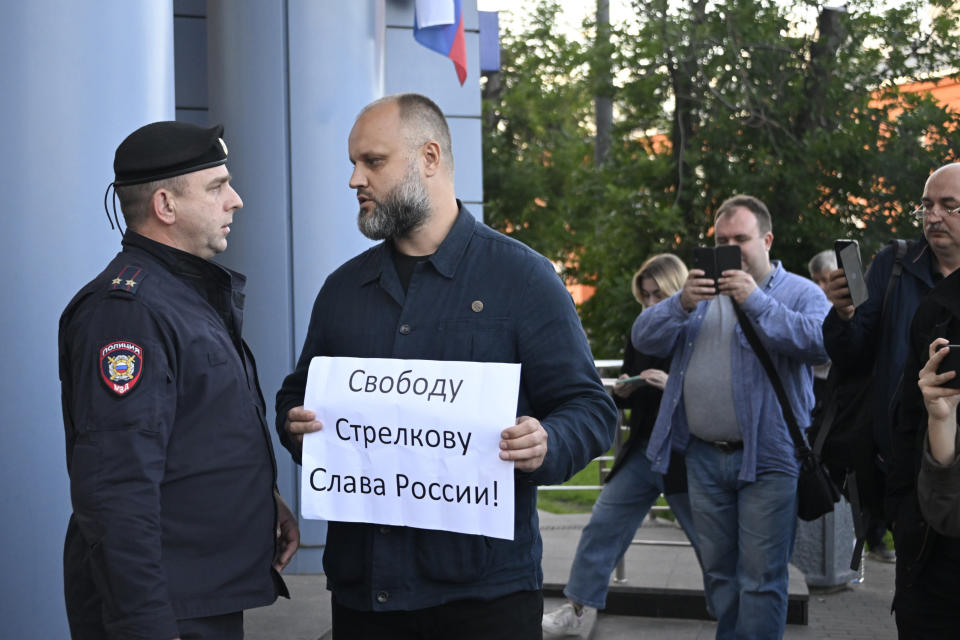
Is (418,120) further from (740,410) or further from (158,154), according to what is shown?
(740,410)

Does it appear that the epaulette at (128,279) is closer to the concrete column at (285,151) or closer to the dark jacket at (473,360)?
the dark jacket at (473,360)

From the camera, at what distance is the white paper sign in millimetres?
2752

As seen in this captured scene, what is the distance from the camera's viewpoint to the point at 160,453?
2500 mm

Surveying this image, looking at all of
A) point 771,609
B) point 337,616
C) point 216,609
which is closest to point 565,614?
point 771,609

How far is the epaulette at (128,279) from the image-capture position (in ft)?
8.52

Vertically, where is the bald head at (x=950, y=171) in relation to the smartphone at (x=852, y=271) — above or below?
above

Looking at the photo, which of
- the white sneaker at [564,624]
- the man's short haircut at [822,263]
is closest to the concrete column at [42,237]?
the white sneaker at [564,624]

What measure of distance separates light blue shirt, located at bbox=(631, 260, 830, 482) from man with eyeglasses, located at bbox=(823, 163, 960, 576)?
1.52ft

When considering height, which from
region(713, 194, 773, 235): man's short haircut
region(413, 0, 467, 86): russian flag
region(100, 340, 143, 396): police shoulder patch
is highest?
region(413, 0, 467, 86): russian flag

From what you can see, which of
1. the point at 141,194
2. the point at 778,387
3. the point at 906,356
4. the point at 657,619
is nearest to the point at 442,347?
the point at 141,194

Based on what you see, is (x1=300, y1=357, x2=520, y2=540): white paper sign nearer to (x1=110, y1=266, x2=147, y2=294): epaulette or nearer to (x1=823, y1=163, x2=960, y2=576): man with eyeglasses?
(x1=110, y1=266, x2=147, y2=294): epaulette

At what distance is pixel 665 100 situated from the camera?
1603 cm

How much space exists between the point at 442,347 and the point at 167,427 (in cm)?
73

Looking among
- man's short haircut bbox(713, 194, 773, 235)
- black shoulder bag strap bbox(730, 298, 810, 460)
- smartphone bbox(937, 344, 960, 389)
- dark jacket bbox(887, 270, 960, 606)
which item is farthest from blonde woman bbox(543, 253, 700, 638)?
smartphone bbox(937, 344, 960, 389)
